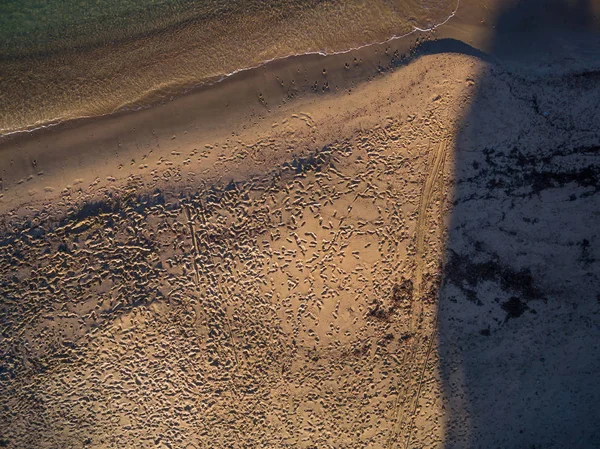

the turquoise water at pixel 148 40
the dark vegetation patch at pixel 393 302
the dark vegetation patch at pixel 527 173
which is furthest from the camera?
the turquoise water at pixel 148 40

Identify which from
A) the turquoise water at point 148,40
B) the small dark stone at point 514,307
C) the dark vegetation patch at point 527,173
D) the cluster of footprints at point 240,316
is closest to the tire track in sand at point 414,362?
the cluster of footprints at point 240,316

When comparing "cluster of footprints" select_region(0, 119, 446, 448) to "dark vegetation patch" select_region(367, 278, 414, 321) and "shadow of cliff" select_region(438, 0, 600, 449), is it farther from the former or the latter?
"shadow of cliff" select_region(438, 0, 600, 449)

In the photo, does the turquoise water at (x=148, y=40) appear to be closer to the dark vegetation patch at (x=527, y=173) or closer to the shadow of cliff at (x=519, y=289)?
the shadow of cliff at (x=519, y=289)

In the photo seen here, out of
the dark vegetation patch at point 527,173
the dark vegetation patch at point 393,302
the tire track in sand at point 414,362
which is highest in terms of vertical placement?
the dark vegetation patch at point 527,173

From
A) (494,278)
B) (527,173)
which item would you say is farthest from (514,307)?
(527,173)

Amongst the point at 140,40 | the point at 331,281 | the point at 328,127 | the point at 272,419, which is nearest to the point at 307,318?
the point at 331,281

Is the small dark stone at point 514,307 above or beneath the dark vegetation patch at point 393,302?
beneath

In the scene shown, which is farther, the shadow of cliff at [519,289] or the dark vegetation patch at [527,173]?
the dark vegetation patch at [527,173]
